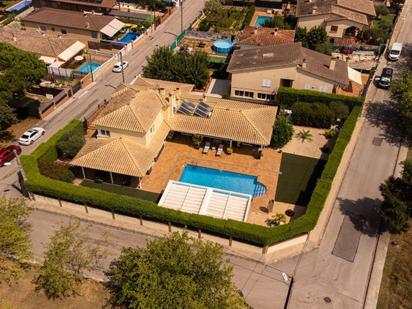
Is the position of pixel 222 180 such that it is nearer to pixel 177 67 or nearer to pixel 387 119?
pixel 177 67

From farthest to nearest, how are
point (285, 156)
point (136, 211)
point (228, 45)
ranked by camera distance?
point (228, 45), point (285, 156), point (136, 211)

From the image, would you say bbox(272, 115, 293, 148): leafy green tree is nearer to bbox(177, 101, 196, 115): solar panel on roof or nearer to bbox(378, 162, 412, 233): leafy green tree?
bbox(177, 101, 196, 115): solar panel on roof

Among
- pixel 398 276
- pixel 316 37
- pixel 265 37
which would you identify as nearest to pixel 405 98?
pixel 398 276

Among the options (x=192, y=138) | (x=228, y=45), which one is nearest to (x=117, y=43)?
(x=228, y=45)

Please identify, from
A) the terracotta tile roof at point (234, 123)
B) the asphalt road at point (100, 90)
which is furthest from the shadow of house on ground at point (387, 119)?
the asphalt road at point (100, 90)

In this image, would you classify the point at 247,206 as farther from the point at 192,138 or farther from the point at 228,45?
the point at 228,45

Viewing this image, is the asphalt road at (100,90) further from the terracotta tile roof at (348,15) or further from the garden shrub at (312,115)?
the terracotta tile roof at (348,15)
